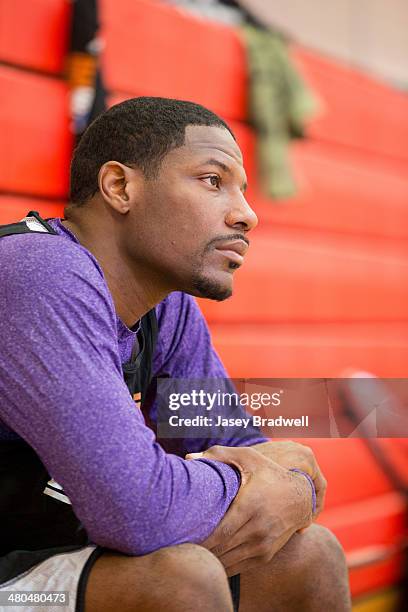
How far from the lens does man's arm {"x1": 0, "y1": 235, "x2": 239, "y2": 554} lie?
640mm

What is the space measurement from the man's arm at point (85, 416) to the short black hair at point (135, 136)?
22 cm

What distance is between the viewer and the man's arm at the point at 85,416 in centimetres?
64

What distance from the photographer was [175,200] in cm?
87

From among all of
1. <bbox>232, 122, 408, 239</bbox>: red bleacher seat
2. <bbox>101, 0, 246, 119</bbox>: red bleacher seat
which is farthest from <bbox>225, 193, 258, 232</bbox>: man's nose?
<bbox>232, 122, 408, 239</bbox>: red bleacher seat

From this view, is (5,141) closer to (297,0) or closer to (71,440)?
(71,440)

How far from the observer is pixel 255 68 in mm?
1716

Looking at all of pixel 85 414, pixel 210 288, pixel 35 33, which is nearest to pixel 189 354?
pixel 210 288

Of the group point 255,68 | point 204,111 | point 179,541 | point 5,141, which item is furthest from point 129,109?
point 255,68

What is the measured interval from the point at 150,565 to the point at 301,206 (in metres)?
1.31

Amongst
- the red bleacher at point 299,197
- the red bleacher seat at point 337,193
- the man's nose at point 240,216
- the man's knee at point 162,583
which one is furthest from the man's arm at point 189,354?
the red bleacher seat at point 337,193

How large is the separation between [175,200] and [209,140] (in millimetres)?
96

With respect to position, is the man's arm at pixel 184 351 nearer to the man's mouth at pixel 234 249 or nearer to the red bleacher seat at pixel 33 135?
the man's mouth at pixel 234 249

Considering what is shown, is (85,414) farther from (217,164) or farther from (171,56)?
(171,56)

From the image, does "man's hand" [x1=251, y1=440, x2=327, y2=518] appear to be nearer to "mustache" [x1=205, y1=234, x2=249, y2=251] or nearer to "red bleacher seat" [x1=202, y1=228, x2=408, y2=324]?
"mustache" [x1=205, y1=234, x2=249, y2=251]
